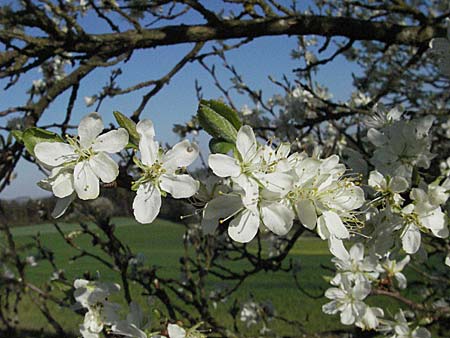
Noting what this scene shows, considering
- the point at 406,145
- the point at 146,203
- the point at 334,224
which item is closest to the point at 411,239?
the point at 406,145

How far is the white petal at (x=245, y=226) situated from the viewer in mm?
630

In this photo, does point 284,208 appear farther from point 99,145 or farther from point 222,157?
point 99,145

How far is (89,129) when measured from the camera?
0.71 metres

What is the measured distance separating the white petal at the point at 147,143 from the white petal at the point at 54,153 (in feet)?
0.31

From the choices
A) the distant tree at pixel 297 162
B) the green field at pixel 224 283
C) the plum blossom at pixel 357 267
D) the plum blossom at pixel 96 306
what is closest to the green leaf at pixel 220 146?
the distant tree at pixel 297 162

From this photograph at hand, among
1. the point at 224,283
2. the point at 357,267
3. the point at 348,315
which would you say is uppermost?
the point at 357,267

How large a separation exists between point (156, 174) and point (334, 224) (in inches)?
10.2

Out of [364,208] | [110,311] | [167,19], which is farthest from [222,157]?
[167,19]

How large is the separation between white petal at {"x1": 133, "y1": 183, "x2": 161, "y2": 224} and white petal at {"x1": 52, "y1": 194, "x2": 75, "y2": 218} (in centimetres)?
9

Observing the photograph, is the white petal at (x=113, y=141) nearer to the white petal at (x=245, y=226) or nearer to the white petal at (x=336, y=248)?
the white petal at (x=245, y=226)

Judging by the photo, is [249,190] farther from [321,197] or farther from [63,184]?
[63,184]

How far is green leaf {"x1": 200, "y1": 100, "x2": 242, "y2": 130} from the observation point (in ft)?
2.08

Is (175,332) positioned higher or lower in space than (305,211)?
lower

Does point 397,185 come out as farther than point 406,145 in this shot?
No
